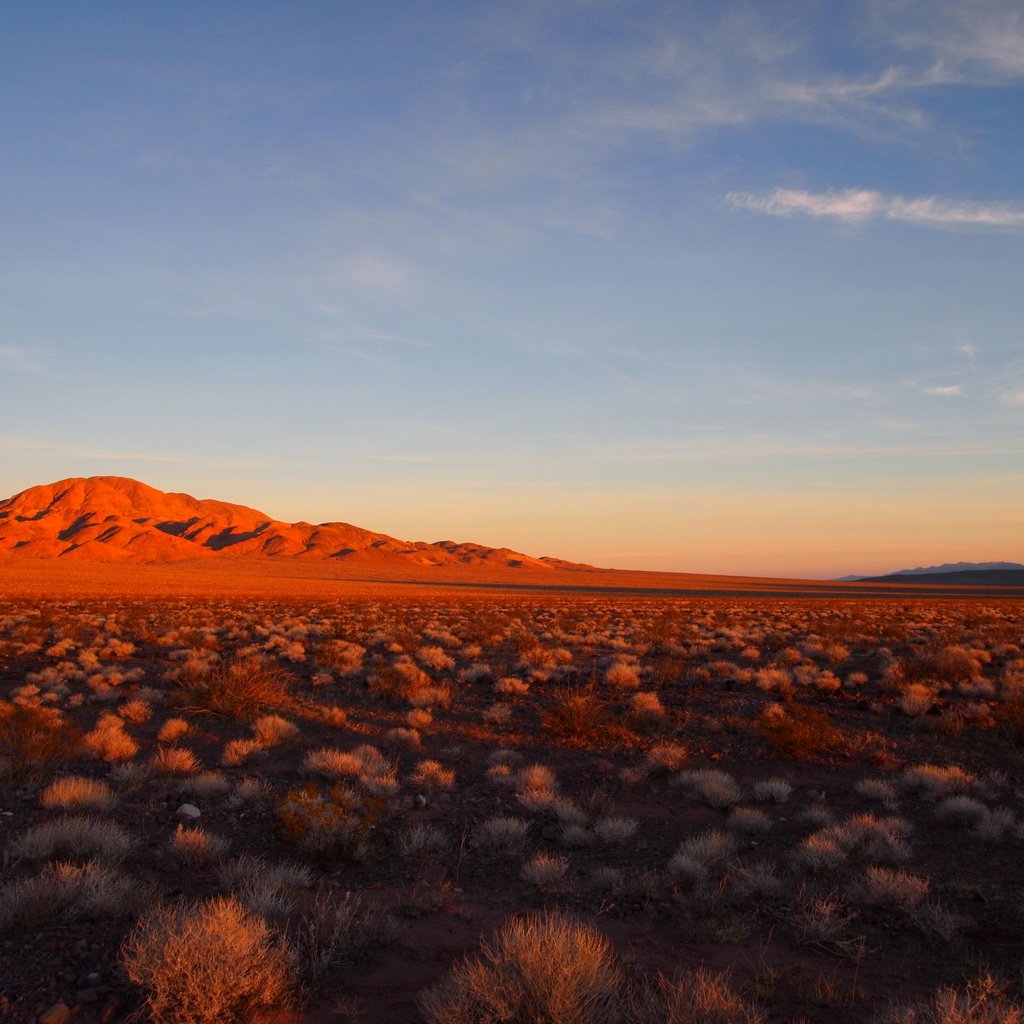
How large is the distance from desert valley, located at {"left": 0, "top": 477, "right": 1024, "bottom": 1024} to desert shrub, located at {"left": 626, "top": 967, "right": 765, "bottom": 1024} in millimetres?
29

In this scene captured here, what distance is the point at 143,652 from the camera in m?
18.4

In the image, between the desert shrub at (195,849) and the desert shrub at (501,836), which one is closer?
the desert shrub at (195,849)

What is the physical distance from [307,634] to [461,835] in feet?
57.7

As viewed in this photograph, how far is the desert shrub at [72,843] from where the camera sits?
5.68 meters

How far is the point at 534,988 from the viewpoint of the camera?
3678 millimetres

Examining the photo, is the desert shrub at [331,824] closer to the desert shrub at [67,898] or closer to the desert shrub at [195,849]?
the desert shrub at [195,849]

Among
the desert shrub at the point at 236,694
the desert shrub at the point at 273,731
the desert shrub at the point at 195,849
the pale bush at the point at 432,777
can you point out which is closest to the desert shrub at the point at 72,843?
the desert shrub at the point at 195,849

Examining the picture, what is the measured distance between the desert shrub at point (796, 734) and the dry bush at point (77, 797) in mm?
8053

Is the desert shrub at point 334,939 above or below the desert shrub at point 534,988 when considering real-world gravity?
below

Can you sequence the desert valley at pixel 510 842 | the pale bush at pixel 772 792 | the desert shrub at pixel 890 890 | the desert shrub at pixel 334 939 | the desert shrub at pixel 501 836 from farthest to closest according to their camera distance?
the pale bush at pixel 772 792 → the desert shrub at pixel 501 836 → the desert shrub at pixel 890 890 → the desert shrub at pixel 334 939 → the desert valley at pixel 510 842

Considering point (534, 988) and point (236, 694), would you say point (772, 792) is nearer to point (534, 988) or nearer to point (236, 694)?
point (534, 988)

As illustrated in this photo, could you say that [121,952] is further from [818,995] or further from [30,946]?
[818,995]

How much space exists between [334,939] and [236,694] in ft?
25.6

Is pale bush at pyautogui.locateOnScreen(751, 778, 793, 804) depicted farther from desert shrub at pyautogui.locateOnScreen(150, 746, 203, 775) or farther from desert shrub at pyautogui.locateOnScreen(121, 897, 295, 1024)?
desert shrub at pyautogui.locateOnScreen(150, 746, 203, 775)
